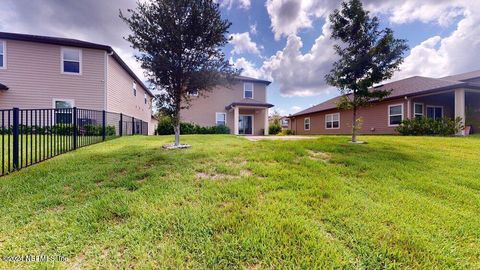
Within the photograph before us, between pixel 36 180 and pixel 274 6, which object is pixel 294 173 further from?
pixel 274 6

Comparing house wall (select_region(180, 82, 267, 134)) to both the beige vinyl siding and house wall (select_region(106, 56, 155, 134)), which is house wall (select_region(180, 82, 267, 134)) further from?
the beige vinyl siding

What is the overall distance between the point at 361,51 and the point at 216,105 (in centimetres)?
1335

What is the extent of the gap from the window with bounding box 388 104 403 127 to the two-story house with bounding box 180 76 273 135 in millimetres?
9033

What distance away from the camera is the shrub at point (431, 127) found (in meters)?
12.1

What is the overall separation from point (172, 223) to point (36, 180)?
3.19 meters

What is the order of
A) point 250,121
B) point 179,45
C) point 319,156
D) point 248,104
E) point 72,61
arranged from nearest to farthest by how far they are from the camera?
point 319,156 < point 179,45 < point 72,61 < point 248,104 < point 250,121

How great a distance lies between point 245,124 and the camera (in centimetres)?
2039

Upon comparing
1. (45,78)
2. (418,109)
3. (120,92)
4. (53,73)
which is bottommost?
(418,109)

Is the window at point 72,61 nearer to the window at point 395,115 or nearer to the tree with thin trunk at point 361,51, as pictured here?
the tree with thin trunk at point 361,51

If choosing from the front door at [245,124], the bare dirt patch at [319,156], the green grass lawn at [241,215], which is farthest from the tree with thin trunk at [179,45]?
the front door at [245,124]

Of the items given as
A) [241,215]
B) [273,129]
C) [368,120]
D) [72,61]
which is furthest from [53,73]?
[368,120]

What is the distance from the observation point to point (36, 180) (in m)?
3.91

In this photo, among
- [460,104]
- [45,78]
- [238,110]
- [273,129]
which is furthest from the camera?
[273,129]

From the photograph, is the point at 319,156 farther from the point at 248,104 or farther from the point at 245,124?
the point at 245,124
